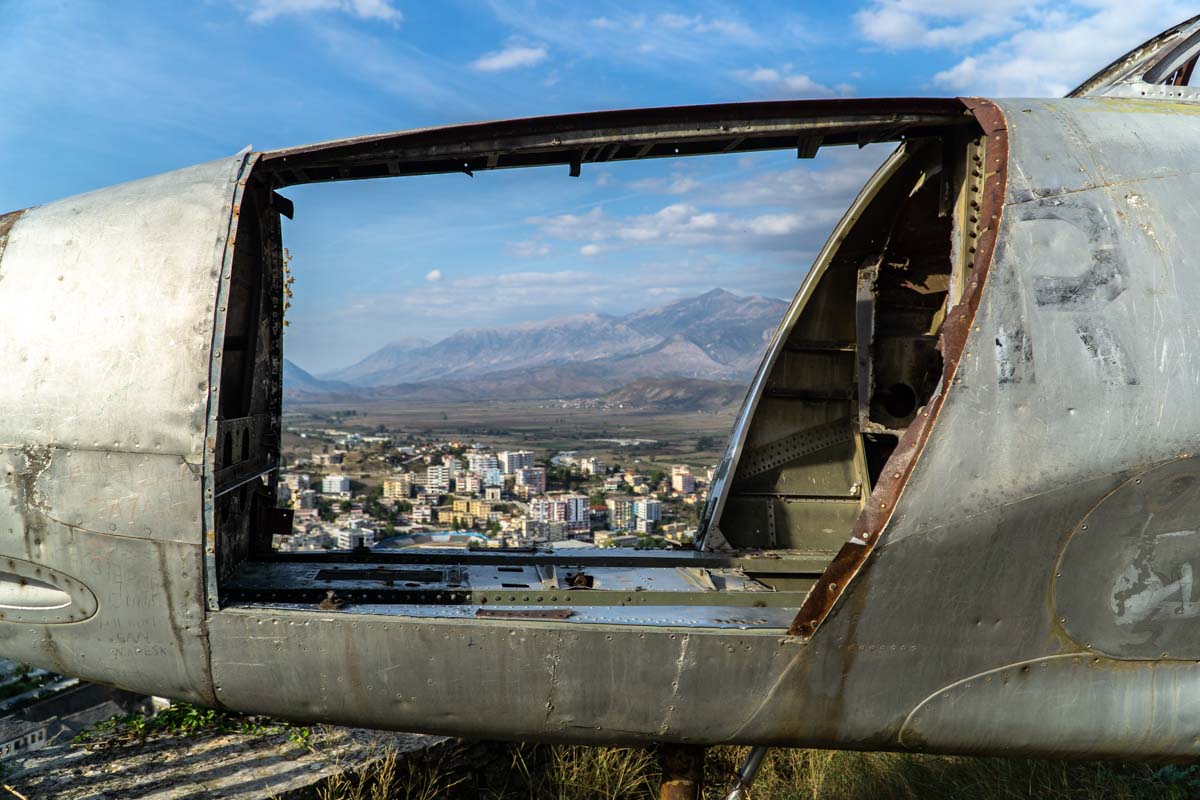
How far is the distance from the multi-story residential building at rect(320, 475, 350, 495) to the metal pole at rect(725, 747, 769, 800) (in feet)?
77.5

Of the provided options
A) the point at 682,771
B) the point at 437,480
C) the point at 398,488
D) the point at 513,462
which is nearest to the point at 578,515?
the point at 398,488

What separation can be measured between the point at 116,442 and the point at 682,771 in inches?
109

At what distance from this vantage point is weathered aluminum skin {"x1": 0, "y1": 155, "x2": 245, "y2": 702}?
3.23 m

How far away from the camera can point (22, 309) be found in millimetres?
3381

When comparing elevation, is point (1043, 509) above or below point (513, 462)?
above

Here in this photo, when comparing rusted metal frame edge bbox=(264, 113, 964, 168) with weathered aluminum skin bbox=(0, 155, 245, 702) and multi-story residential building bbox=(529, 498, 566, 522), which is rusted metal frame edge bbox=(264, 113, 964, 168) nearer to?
weathered aluminum skin bbox=(0, 155, 245, 702)

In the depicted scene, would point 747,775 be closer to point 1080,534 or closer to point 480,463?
point 1080,534

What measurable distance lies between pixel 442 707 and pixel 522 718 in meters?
0.32

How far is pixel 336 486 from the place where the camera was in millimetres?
27047

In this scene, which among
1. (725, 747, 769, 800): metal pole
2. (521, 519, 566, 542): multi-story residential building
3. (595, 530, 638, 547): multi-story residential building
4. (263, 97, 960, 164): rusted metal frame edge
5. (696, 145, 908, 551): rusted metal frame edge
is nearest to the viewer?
(263, 97, 960, 164): rusted metal frame edge

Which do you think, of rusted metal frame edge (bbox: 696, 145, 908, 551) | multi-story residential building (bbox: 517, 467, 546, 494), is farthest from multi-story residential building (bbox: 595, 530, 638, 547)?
multi-story residential building (bbox: 517, 467, 546, 494)

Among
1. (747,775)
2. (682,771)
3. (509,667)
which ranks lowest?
(747,775)

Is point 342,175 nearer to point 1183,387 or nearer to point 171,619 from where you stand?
point 171,619

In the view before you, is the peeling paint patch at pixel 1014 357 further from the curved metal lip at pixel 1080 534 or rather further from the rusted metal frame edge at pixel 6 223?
the rusted metal frame edge at pixel 6 223
